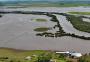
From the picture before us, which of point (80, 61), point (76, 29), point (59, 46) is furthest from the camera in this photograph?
point (76, 29)

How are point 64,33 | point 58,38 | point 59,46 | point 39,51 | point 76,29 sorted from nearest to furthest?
point 39,51, point 59,46, point 58,38, point 64,33, point 76,29

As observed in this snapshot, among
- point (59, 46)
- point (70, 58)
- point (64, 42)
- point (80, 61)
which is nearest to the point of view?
point (80, 61)

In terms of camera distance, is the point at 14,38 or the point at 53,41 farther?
the point at 14,38

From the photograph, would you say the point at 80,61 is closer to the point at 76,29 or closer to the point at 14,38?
the point at 14,38

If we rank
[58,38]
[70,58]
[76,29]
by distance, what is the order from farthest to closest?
1. [76,29]
2. [58,38]
3. [70,58]

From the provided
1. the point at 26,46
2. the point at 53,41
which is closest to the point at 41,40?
the point at 53,41

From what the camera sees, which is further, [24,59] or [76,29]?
[76,29]

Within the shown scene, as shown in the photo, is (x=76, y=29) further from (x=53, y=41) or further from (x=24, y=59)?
(x=24, y=59)

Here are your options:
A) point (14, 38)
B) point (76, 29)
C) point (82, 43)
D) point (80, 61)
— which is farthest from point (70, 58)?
point (76, 29)

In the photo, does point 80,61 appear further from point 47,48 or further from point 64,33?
point 64,33
